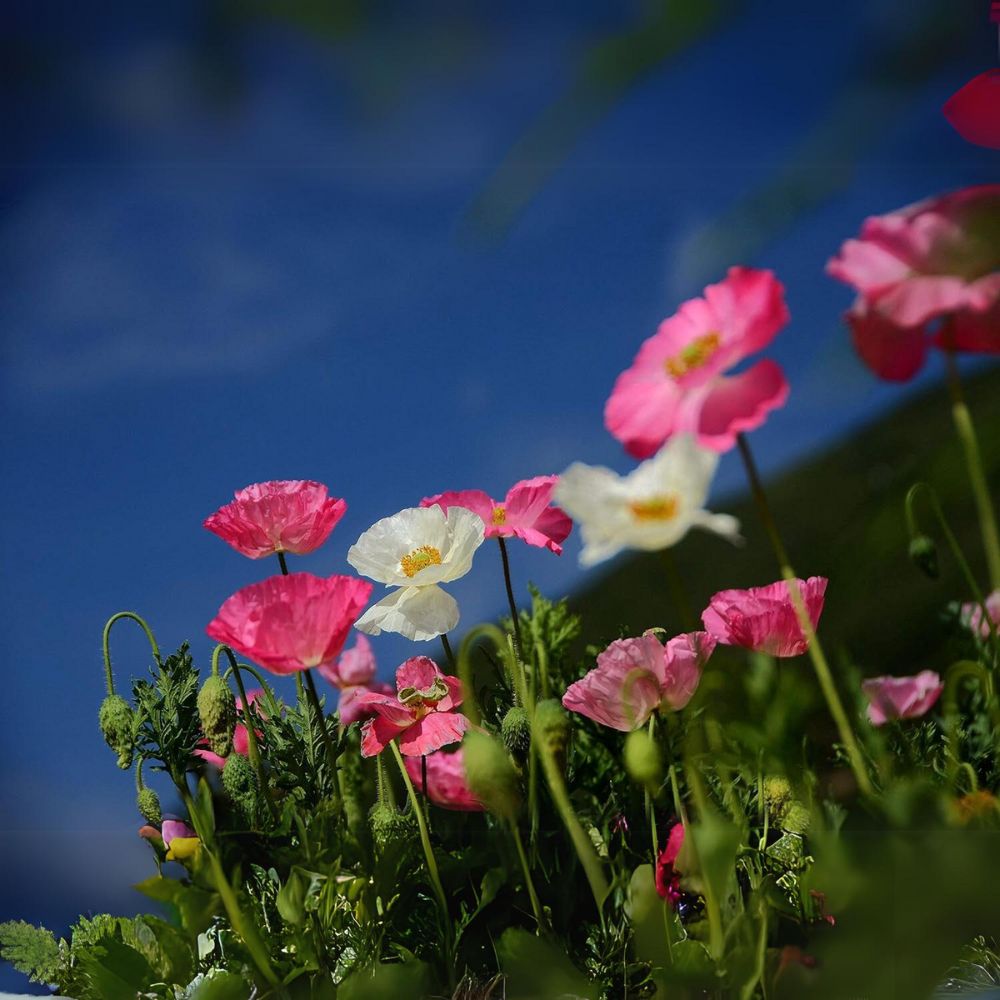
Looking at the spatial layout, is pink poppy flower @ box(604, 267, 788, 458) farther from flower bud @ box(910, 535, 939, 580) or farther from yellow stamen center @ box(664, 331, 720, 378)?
flower bud @ box(910, 535, 939, 580)

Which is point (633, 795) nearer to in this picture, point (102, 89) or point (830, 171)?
point (830, 171)

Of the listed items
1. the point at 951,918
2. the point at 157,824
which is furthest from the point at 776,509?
the point at 157,824

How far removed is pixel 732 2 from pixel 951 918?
51 cm

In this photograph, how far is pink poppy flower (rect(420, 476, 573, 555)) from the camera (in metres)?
0.68

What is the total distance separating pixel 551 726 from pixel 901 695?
0.24 metres

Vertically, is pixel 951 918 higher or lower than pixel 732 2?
lower

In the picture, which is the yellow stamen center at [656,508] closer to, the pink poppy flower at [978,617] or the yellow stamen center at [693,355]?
the yellow stamen center at [693,355]

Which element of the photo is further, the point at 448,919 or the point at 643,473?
the point at 448,919

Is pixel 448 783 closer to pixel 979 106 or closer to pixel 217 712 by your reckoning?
pixel 217 712

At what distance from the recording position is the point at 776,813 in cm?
65

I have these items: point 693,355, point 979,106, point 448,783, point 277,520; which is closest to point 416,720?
point 448,783

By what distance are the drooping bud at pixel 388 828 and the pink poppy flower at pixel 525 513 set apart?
0.18 meters

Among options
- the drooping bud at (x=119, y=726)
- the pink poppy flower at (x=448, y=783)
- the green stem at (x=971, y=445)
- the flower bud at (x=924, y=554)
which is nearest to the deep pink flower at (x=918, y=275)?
the green stem at (x=971, y=445)

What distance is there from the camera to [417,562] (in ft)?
2.17
